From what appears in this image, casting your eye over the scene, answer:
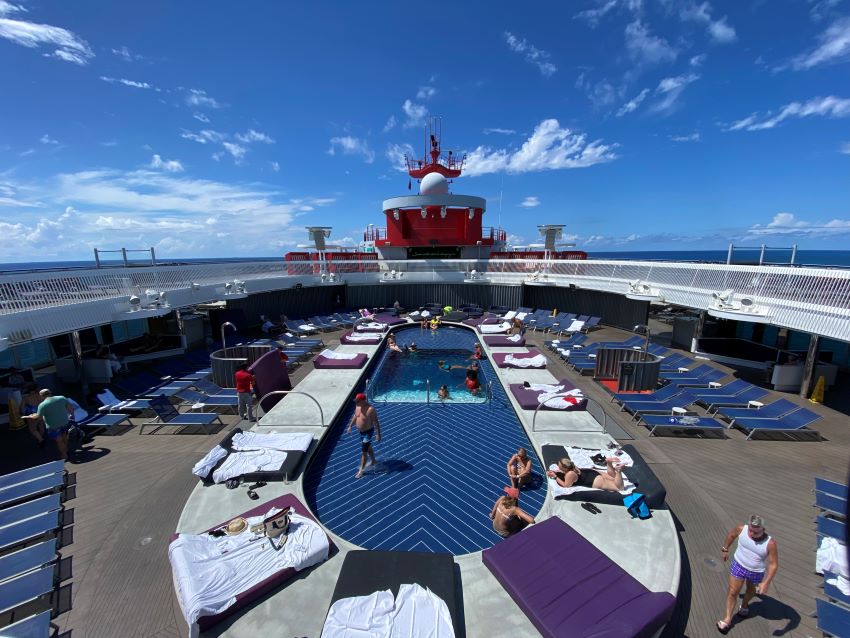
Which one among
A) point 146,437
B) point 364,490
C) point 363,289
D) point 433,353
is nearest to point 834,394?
point 433,353

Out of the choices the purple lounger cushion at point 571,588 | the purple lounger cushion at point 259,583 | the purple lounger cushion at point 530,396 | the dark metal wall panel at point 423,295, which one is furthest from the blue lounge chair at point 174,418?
the dark metal wall panel at point 423,295

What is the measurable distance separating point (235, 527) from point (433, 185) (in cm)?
2474

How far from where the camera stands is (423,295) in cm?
2356

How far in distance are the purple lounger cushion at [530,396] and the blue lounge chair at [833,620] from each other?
5.19 meters

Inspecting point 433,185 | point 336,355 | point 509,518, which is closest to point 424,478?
point 509,518

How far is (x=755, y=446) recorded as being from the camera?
7793 millimetres

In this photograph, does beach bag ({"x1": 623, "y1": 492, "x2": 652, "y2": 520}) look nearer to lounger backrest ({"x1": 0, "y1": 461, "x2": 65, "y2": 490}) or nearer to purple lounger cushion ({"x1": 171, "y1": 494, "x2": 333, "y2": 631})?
purple lounger cushion ({"x1": 171, "y1": 494, "x2": 333, "y2": 631})

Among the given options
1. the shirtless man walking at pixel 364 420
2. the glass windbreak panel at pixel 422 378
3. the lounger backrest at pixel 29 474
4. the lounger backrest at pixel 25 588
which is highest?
the shirtless man walking at pixel 364 420

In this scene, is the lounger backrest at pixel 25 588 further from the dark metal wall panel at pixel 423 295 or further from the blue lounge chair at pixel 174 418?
the dark metal wall panel at pixel 423 295

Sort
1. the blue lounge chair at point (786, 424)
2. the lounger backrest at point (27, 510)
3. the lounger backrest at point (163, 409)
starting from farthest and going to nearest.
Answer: the lounger backrest at point (163, 409), the blue lounge chair at point (786, 424), the lounger backrest at point (27, 510)

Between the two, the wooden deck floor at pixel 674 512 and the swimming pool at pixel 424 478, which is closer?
the wooden deck floor at pixel 674 512

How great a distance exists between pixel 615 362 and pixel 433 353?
22.4 feet

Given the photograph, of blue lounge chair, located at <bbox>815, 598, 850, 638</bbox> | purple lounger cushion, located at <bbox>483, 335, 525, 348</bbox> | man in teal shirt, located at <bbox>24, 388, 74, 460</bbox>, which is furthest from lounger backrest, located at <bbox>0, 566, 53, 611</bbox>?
purple lounger cushion, located at <bbox>483, 335, 525, 348</bbox>

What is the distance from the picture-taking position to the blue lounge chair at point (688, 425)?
8.08m
